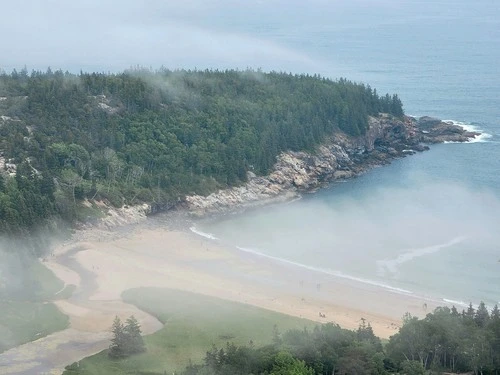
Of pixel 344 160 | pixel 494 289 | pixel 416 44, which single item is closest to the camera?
pixel 494 289

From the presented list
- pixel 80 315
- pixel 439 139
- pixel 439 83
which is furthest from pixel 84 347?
pixel 439 83

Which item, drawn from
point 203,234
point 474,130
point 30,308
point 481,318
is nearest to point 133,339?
point 30,308

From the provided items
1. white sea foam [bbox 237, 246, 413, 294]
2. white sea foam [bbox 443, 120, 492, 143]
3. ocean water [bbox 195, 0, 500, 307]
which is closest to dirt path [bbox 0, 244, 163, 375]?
white sea foam [bbox 237, 246, 413, 294]

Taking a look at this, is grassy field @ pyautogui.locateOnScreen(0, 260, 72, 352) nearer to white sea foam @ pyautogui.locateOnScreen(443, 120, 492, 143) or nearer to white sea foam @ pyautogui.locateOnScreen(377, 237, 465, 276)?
white sea foam @ pyautogui.locateOnScreen(377, 237, 465, 276)

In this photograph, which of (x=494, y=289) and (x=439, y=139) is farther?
(x=439, y=139)

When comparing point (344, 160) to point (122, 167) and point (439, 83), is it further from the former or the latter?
point (439, 83)

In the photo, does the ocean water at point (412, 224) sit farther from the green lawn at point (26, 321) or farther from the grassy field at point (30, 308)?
the green lawn at point (26, 321)
